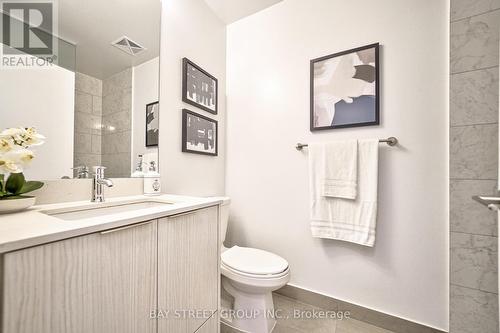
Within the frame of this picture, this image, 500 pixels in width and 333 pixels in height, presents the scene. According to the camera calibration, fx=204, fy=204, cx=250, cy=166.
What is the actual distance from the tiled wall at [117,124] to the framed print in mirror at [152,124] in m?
0.10

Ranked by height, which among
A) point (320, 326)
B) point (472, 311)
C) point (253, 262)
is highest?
point (253, 262)

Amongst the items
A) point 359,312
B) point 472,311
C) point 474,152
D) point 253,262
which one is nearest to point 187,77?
point 253,262

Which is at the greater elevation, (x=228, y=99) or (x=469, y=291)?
(x=228, y=99)

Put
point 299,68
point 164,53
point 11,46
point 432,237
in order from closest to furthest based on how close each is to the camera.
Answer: point 11,46, point 432,237, point 164,53, point 299,68

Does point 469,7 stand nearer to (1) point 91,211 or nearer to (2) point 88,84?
(2) point 88,84

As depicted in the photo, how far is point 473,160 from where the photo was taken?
1031 mm

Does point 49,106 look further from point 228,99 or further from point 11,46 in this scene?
point 228,99

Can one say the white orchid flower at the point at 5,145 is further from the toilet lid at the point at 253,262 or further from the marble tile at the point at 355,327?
the marble tile at the point at 355,327

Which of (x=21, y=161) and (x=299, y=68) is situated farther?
(x=299, y=68)

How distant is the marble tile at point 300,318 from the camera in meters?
1.27

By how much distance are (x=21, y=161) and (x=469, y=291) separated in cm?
200

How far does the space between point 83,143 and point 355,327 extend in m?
1.84

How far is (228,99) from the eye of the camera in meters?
1.87

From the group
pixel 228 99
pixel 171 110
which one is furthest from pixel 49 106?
pixel 228 99
